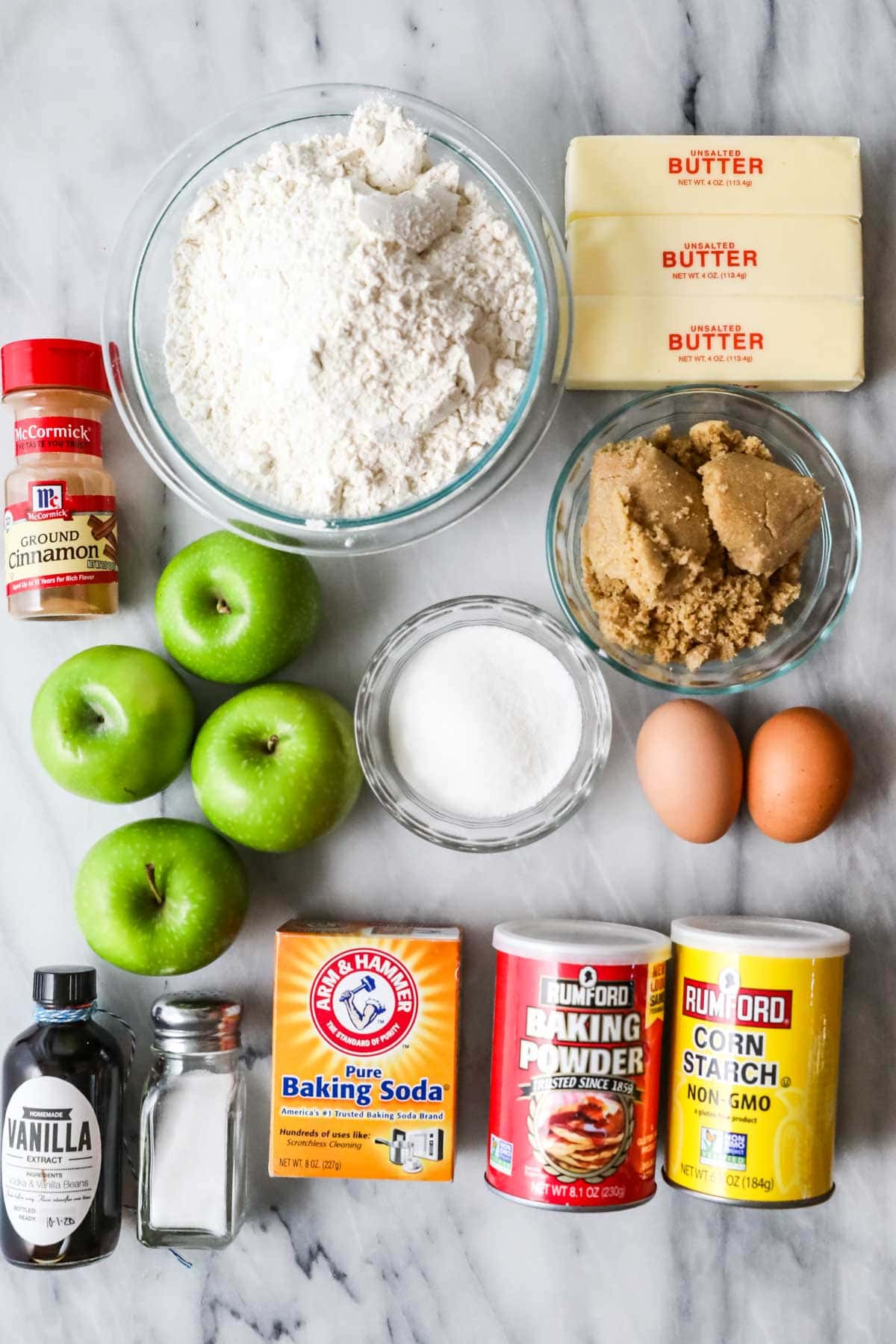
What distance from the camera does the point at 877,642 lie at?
1074mm

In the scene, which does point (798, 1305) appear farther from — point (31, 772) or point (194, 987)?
point (31, 772)

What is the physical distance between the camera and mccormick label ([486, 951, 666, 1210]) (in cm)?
91

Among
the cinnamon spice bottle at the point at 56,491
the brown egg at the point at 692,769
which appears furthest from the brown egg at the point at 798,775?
the cinnamon spice bottle at the point at 56,491

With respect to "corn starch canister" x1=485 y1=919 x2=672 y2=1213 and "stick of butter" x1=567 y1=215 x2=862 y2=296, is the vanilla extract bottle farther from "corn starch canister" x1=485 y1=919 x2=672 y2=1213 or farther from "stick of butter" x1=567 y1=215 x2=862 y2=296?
"stick of butter" x1=567 y1=215 x2=862 y2=296

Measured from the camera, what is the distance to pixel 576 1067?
0.92 meters

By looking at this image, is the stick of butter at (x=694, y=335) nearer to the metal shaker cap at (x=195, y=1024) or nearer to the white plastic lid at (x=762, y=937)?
the white plastic lid at (x=762, y=937)

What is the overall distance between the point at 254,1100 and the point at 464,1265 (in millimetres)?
276

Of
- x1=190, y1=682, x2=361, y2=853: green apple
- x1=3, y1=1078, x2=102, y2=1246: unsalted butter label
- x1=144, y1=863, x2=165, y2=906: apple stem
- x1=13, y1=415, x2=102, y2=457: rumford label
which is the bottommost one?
x1=3, y1=1078, x2=102, y2=1246: unsalted butter label

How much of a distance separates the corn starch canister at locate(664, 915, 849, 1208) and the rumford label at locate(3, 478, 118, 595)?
2.20 ft

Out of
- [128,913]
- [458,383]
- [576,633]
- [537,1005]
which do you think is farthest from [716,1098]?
[458,383]

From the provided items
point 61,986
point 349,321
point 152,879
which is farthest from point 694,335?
point 61,986

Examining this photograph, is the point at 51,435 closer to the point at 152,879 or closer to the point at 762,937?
the point at 152,879

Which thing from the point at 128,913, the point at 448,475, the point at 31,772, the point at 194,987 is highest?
the point at 448,475

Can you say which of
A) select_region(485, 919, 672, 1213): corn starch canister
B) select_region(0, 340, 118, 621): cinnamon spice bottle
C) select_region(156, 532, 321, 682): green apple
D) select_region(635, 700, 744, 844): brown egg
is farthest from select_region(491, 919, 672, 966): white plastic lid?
select_region(0, 340, 118, 621): cinnamon spice bottle
